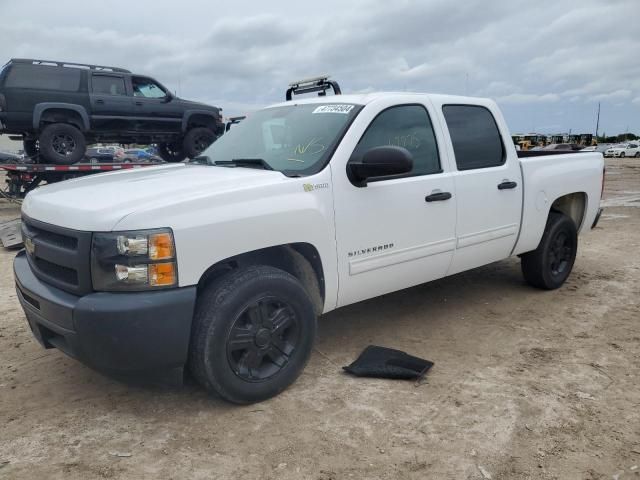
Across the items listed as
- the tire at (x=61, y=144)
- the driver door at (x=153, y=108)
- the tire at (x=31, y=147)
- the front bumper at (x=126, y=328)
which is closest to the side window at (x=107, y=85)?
the driver door at (x=153, y=108)

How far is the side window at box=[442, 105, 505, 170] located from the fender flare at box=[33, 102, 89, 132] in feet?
27.8

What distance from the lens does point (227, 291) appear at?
9.32 feet

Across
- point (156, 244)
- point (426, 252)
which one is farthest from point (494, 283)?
point (156, 244)

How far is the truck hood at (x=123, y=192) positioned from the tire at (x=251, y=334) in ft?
1.65

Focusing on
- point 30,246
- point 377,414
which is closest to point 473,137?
point 377,414

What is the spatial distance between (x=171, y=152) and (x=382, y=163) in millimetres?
10663

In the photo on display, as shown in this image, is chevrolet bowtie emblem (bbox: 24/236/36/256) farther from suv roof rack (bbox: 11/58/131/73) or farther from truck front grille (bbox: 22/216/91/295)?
suv roof rack (bbox: 11/58/131/73)

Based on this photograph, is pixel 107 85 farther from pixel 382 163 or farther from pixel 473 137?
pixel 382 163

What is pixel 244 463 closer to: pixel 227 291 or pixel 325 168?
pixel 227 291

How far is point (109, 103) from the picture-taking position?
430 inches

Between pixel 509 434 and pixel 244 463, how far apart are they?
135 centimetres

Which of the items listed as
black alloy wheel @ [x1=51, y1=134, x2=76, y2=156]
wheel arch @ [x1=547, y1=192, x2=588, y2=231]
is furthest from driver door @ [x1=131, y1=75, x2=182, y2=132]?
wheel arch @ [x1=547, y1=192, x2=588, y2=231]

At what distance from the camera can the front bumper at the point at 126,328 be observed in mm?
2543

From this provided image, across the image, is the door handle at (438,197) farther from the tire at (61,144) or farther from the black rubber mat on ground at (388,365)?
the tire at (61,144)
